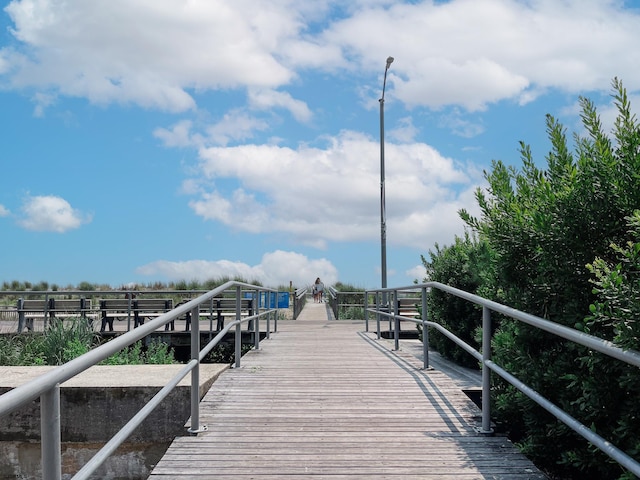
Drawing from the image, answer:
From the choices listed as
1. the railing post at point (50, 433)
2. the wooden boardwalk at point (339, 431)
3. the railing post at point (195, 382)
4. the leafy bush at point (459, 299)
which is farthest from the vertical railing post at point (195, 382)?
the leafy bush at point (459, 299)

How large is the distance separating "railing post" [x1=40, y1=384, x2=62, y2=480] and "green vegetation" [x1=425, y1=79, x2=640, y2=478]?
8.60 ft

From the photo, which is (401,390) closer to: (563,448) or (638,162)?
(563,448)

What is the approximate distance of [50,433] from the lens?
2.49 metres

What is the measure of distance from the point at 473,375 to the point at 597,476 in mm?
4543

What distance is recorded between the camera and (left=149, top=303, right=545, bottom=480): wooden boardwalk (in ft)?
13.8

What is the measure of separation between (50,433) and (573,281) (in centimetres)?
343

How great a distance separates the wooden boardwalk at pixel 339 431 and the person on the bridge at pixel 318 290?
94.4 feet

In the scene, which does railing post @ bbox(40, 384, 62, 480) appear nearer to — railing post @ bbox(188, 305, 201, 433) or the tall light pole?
railing post @ bbox(188, 305, 201, 433)

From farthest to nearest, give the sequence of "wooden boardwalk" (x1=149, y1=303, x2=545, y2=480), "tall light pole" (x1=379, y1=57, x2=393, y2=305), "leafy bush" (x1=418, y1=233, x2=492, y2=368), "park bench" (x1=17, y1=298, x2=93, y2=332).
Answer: "tall light pole" (x1=379, y1=57, x2=393, y2=305)
"park bench" (x1=17, y1=298, x2=93, y2=332)
"leafy bush" (x1=418, y1=233, x2=492, y2=368)
"wooden boardwalk" (x1=149, y1=303, x2=545, y2=480)

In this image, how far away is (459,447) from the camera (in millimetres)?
4742

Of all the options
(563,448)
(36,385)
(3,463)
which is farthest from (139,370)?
(36,385)

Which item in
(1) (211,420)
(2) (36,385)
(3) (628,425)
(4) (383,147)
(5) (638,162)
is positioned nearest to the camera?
(2) (36,385)

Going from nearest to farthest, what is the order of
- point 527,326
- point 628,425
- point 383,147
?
point 628,425
point 527,326
point 383,147

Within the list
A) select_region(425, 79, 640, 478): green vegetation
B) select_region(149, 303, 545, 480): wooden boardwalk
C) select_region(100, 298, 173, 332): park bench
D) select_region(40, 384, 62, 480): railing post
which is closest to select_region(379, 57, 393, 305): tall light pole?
select_region(100, 298, 173, 332): park bench
